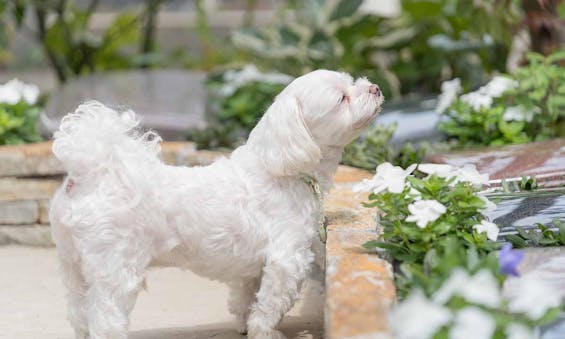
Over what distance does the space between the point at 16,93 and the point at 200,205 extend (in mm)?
2684

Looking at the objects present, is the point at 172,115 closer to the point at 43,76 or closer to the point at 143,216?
the point at 143,216

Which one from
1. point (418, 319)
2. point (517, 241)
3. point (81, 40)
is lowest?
point (81, 40)

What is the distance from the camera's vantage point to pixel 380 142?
4867 mm

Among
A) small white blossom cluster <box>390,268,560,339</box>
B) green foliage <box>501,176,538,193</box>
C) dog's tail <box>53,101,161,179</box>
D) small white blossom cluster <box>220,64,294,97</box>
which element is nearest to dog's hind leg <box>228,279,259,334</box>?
dog's tail <box>53,101,161,179</box>

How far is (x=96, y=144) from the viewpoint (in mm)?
3117

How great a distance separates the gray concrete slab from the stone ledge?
0.46 metres

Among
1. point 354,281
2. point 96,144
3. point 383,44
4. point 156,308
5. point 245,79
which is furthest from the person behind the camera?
point 383,44

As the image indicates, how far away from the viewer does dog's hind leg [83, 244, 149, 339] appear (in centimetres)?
305

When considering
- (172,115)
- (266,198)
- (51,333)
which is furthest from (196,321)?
(172,115)

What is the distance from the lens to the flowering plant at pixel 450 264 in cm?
220

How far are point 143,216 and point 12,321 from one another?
1.09m

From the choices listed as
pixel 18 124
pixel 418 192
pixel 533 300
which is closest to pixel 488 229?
pixel 418 192

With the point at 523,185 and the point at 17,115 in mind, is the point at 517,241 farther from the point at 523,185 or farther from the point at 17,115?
the point at 17,115

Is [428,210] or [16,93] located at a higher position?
[428,210]
